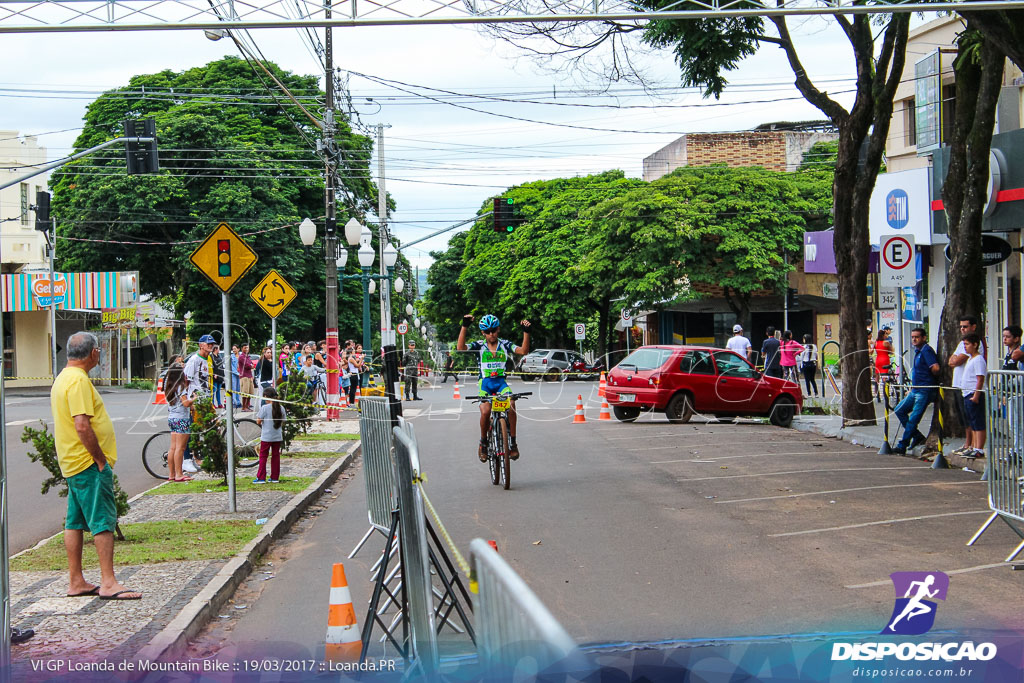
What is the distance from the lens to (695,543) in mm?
8922

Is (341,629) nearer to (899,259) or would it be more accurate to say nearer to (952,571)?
(952,571)

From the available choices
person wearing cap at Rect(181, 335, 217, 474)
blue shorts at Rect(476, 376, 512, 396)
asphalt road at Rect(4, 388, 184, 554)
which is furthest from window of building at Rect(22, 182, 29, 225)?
blue shorts at Rect(476, 376, 512, 396)

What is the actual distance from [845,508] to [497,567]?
340 inches

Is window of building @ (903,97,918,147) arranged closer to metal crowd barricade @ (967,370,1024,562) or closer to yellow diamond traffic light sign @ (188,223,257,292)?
metal crowd barricade @ (967,370,1024,562)

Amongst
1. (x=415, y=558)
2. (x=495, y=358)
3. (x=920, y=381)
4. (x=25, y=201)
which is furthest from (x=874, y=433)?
(x=25, y=201)

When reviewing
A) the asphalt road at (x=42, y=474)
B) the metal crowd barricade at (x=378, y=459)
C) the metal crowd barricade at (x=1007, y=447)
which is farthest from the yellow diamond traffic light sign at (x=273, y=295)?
the metal crowd barricade at (x=1007, y=447)

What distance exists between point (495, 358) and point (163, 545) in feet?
16.7

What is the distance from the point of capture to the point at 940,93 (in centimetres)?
2122

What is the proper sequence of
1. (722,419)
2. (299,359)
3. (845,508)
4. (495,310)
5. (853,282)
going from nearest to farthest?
(845,508), (853,282), (722,419), (299,359), (495,310)

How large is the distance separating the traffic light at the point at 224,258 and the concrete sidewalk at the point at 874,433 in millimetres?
9521

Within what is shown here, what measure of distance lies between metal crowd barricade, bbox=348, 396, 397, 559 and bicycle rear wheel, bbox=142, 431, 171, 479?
8.28m

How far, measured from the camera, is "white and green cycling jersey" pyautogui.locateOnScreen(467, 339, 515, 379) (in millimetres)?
12883

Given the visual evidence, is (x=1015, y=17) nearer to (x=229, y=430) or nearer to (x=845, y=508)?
(x=845, y=508)

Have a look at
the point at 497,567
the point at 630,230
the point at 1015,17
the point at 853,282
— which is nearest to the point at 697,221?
the point at 630,230
